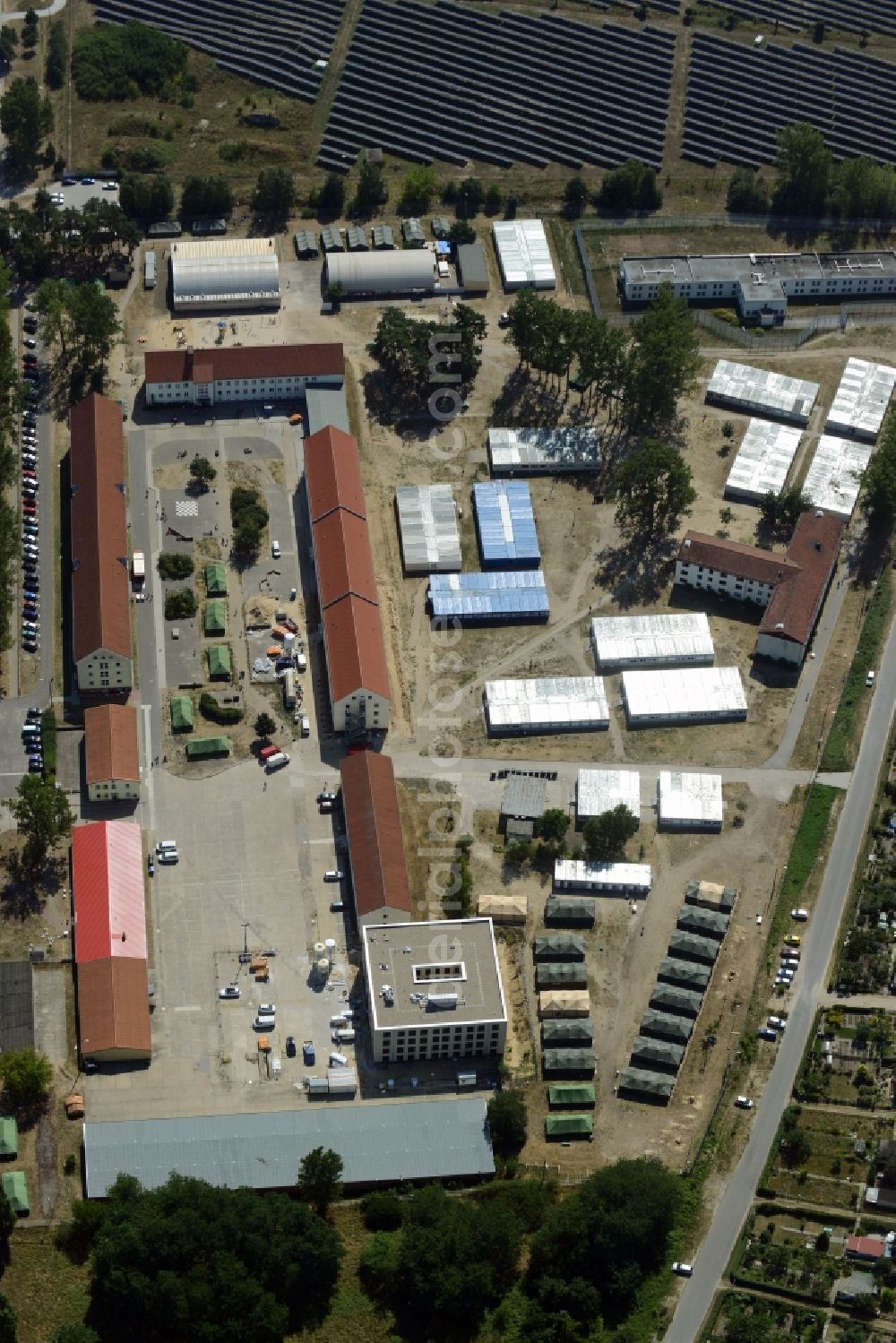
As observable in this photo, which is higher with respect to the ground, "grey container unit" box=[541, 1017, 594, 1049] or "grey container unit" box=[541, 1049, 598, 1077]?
"grey container unit" box=[541, 1017, 594, 1049]

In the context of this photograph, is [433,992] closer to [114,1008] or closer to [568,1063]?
[568,1063]

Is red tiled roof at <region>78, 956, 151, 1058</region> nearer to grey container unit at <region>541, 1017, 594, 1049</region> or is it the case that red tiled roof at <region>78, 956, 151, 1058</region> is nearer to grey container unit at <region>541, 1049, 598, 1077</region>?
grey container unit at <region>541, 1049, 598, 1077</region>

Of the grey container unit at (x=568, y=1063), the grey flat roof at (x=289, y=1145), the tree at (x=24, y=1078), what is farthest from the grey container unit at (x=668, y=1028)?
the tree at (x=24, y=1078)

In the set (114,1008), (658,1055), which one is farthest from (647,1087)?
(114,1008)

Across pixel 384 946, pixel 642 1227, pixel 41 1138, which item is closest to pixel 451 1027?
pixel 384 946

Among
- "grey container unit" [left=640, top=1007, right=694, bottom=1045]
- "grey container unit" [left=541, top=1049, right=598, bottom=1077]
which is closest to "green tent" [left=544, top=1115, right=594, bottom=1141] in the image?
"grey container unit" [left=541, top=1049, right=598, bottom=1077]

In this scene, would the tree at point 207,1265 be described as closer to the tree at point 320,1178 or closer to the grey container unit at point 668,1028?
the tree at point 320,1178

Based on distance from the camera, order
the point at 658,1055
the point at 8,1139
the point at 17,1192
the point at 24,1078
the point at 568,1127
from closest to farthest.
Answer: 1. the point at 17,1192
2. the point at 8,1139
3. the point at 24,1078
4. the point at 568,1127
5. the point at 658,1055
